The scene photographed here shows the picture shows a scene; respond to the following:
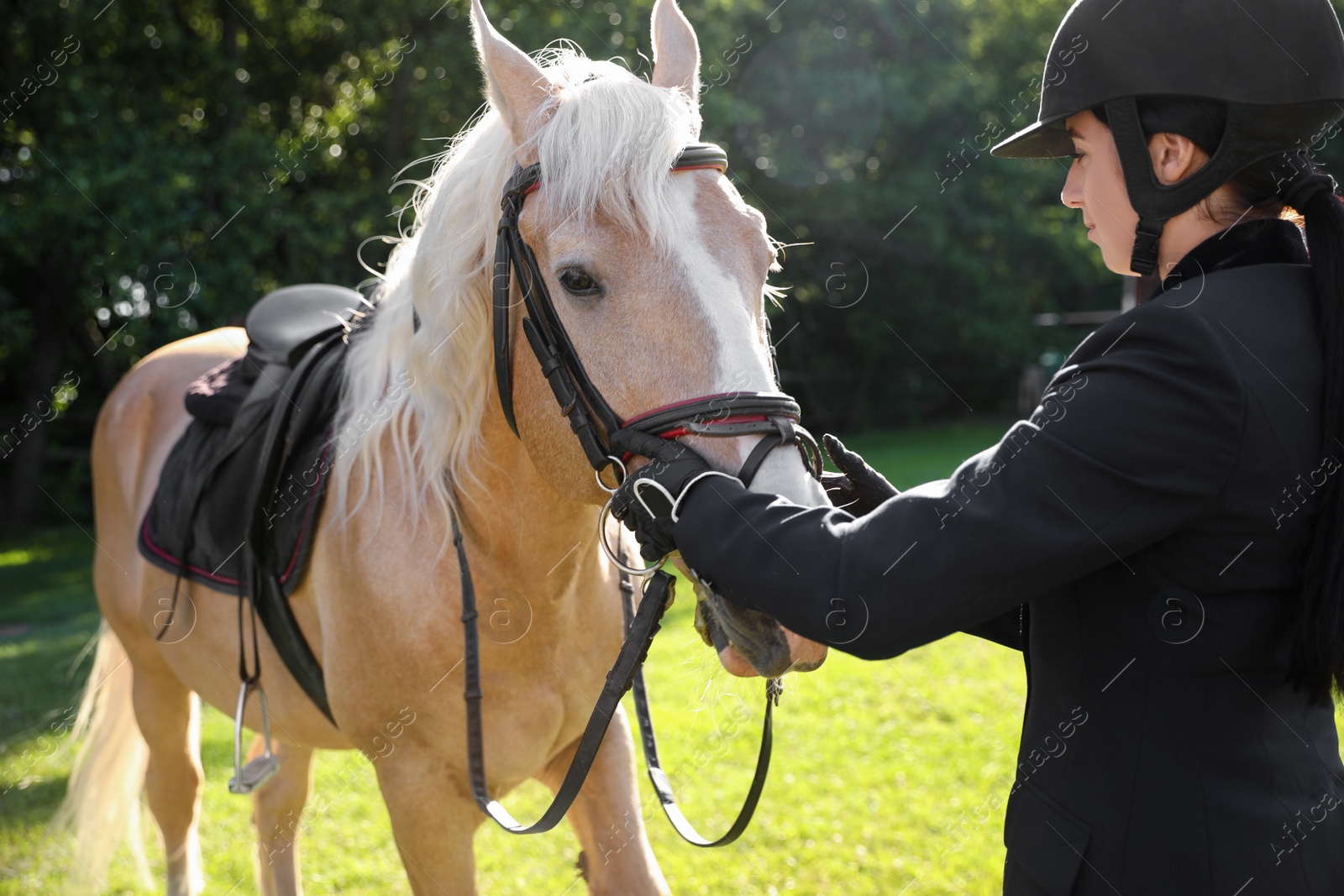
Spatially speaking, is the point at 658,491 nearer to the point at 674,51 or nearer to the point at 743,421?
the point at 743,421

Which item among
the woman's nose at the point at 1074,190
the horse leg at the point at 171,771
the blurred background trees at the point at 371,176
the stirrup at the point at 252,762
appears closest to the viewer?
the woman's nose at the point at 1074,190

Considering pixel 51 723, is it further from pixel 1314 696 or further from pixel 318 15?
pixel 318 15

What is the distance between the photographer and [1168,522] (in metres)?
1.11

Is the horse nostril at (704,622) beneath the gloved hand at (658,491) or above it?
Result: beneath

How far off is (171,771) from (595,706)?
7.85 feet

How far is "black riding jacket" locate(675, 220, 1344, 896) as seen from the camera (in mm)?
1103

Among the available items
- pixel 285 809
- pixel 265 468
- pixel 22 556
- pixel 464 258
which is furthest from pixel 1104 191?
pixel 22 556

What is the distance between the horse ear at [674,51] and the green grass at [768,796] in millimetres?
1282

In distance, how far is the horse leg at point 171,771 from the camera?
3453 millimetres

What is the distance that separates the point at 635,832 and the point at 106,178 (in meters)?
9.72

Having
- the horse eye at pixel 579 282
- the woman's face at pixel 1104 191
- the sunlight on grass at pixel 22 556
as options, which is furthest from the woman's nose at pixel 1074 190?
the sunlight on grass at pixel 22 556

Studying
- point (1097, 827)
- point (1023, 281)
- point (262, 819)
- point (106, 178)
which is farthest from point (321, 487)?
point (1023, 281)

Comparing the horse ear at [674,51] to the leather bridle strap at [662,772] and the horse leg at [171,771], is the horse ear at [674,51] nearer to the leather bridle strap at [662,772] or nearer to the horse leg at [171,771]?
the leather bridle strap at [662,772]

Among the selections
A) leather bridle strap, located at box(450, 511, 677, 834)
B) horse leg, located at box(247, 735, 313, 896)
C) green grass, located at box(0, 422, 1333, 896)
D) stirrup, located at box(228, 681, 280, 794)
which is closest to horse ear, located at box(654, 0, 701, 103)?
leather bridle strap, located at box(450, 511, 677, 834)
